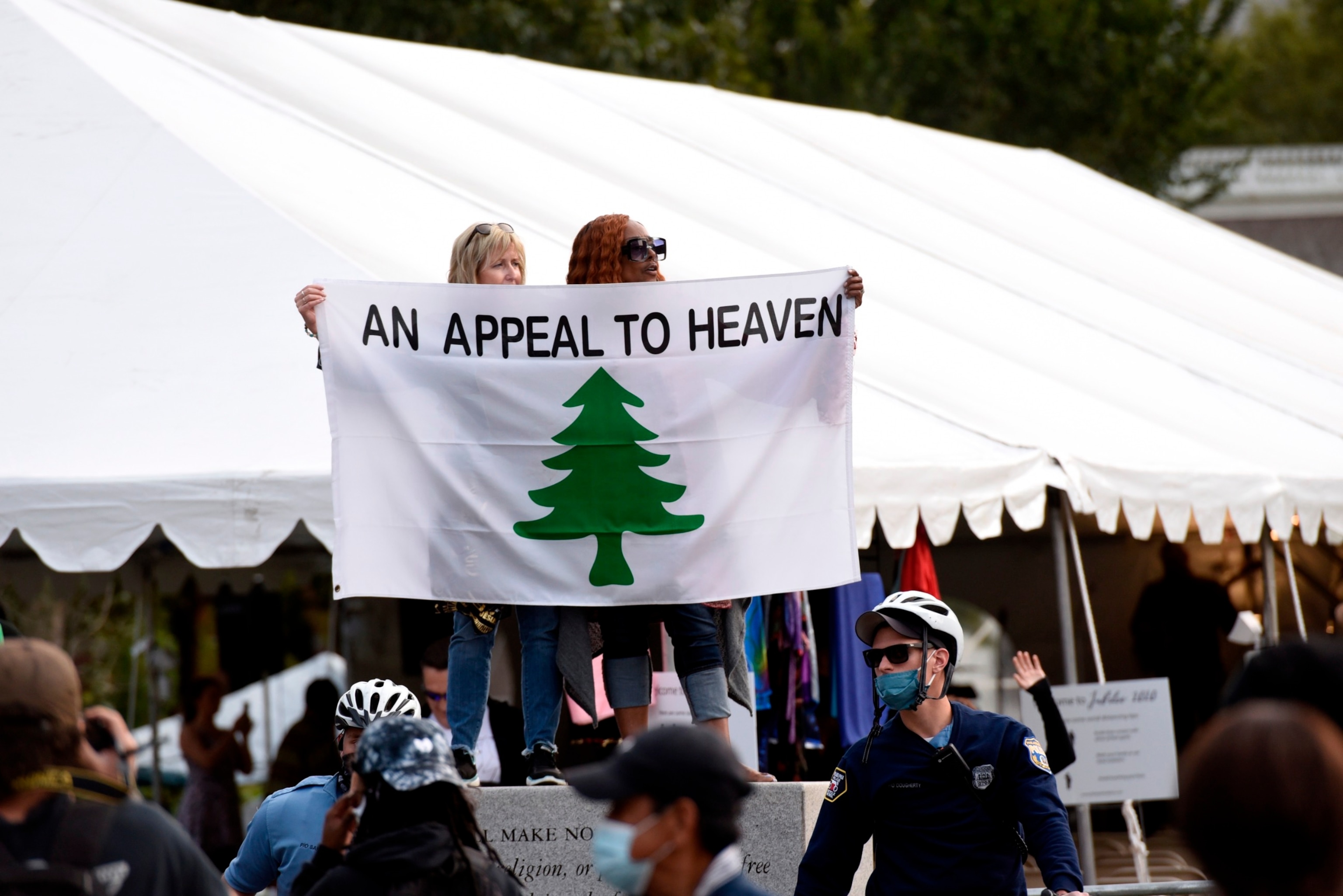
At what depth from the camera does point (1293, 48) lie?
49.4 meters

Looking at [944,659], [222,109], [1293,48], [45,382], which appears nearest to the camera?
[944,659]

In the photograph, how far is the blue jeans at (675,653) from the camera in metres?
5.82

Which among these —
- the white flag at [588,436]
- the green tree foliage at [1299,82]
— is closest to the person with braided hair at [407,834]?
the white flag at [588,436]

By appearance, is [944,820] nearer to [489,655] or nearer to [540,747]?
[540,747]

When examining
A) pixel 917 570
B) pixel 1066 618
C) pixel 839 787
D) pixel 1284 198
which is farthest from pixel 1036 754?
pixel 1284 198

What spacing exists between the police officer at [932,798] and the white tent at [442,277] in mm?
2664

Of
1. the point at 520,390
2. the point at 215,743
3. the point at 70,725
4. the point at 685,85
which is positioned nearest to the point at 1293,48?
the point at 685,85

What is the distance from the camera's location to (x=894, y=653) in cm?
507

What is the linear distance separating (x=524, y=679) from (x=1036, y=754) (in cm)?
181

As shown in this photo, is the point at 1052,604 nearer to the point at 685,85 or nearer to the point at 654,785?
the point at 685,85

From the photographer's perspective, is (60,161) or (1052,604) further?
(1052,604)

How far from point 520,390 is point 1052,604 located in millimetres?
9374

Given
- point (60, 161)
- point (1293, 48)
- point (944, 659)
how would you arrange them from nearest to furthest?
point (944, 659) → point (60, 161) → point (1293, 48)

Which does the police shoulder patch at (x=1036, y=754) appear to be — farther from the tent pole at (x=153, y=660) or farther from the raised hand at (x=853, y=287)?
the tent pole at (x=153, y=660)
